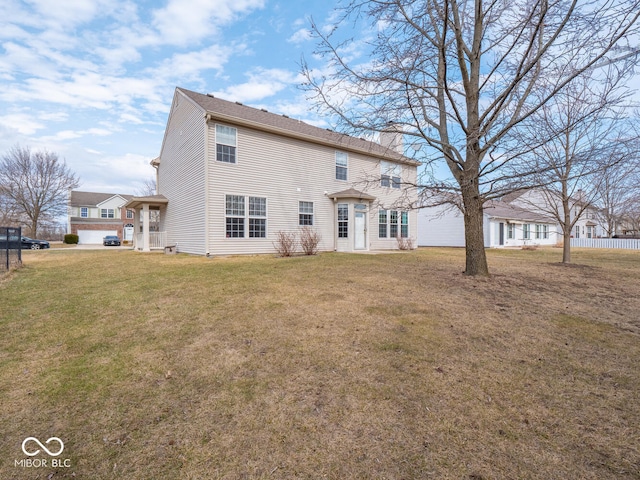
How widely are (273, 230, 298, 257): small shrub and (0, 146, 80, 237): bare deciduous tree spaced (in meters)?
35.8

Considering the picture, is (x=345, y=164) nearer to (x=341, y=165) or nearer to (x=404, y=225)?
(x=341, y=165)

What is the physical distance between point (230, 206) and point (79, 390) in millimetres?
10505

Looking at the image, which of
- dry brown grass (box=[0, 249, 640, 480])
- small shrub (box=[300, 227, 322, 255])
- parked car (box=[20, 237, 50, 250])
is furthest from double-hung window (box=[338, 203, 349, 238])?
parked car (box=[20, 237, 50, 250])

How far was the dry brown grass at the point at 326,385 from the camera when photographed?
196 cm

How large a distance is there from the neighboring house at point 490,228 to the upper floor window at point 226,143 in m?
17.3

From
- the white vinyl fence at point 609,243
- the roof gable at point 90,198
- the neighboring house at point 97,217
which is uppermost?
the roof gable at point 90,198

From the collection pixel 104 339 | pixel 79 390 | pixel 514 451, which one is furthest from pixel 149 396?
pixel 514 451

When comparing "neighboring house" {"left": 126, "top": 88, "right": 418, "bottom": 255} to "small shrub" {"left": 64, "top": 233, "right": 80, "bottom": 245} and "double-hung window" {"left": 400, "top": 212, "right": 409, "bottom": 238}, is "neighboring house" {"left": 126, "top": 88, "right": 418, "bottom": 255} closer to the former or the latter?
"double-hung window" {"left": 400, "top": 212, "right": 409, "bottom": 238}

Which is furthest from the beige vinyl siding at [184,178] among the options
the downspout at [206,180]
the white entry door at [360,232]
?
the white entry door at [360,232]

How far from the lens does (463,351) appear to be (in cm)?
354

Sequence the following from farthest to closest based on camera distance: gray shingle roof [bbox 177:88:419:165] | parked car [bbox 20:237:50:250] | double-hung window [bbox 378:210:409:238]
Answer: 1. parked car [bbox 20:237:50:250]
2. double-hung window [bbox 378:210:409:238]
3. gray shingle roof [bbox 177:88:419:165]

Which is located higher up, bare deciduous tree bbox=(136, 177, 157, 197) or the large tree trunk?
bare deciduous tree bbox=(136, 177, 157, 197)

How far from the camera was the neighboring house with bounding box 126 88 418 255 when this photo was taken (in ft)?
40.8

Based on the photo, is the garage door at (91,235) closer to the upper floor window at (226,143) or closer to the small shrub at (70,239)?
the small shrub at (70,239)
